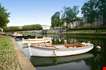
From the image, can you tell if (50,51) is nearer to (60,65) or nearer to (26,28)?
(60,65)

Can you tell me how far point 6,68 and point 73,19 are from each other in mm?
140357

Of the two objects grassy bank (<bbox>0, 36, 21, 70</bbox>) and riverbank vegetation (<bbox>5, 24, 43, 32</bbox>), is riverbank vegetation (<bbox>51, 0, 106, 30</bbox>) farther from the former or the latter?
grassy bank (<bbox>0, 36, 21, 70</bbox>)

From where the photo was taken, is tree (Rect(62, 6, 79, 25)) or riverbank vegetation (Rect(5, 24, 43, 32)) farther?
riverbank vegetation (Rect(5, 24, 43, 32))

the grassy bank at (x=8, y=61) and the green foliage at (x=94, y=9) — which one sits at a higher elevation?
the green foliage at (x=94, y=9)

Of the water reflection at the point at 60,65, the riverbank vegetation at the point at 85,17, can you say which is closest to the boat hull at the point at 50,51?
the water reflection at the point at 60,65

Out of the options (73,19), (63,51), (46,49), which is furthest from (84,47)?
(73,19)

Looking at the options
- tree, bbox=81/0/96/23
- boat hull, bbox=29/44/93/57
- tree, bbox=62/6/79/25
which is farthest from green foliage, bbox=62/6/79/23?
boat hull, bbox=29/44/93/57

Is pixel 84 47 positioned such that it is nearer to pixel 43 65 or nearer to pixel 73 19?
pixel 43 65

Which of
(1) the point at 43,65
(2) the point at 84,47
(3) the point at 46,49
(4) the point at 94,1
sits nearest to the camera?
(1) the point at 43,65

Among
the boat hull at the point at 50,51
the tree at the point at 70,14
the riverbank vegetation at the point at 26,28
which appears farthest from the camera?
the riverbank vegetation at the point at 26,28

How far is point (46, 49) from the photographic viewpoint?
2708cm

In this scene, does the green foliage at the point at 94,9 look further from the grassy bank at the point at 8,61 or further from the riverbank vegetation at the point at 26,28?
the grassy bank at the point at 8,61

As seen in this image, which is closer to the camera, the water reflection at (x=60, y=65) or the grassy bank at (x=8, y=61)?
the grassy bank at (x=8, y=61)

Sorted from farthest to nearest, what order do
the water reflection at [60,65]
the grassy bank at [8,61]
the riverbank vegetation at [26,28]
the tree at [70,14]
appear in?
the riverbank vegetation at [26,28], the tree at [70,14], the water reflection at [60,65], the grassy bank at [8,61]
